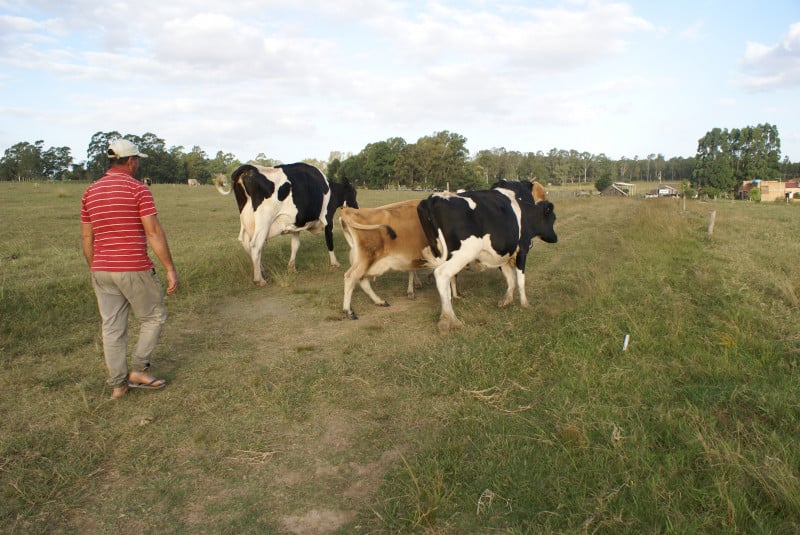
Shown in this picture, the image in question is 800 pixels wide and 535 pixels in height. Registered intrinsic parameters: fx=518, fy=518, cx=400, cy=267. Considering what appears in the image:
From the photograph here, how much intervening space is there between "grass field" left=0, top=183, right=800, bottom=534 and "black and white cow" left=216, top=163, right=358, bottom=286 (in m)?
1.61

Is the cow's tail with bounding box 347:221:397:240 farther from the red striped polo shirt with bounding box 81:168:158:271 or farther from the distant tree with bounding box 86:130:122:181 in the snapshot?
the distant tree with bounding box 86:130:122:181

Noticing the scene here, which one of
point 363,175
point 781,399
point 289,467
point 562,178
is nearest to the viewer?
point 289,467

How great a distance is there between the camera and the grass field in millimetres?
2994

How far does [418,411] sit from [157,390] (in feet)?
7.75

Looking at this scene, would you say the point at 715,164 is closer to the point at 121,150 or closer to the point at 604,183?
the point at 604,183

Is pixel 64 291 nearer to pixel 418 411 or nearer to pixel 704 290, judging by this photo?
pixel 418 411

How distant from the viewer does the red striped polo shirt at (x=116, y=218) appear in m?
4.26

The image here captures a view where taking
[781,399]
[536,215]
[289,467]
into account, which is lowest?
[289,467]

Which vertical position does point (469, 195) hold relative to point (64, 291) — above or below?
above

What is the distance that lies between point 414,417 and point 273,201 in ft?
19.7

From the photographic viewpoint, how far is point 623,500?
9.79 feet

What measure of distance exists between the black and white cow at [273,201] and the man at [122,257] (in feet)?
14.4

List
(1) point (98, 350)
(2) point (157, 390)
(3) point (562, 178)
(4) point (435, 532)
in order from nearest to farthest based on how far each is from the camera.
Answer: (4) point (435, 532), (2) point (157, 390), (1) point (98, 350), (3) point (562, 178)

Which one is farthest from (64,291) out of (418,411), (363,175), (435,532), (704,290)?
(363,175)
